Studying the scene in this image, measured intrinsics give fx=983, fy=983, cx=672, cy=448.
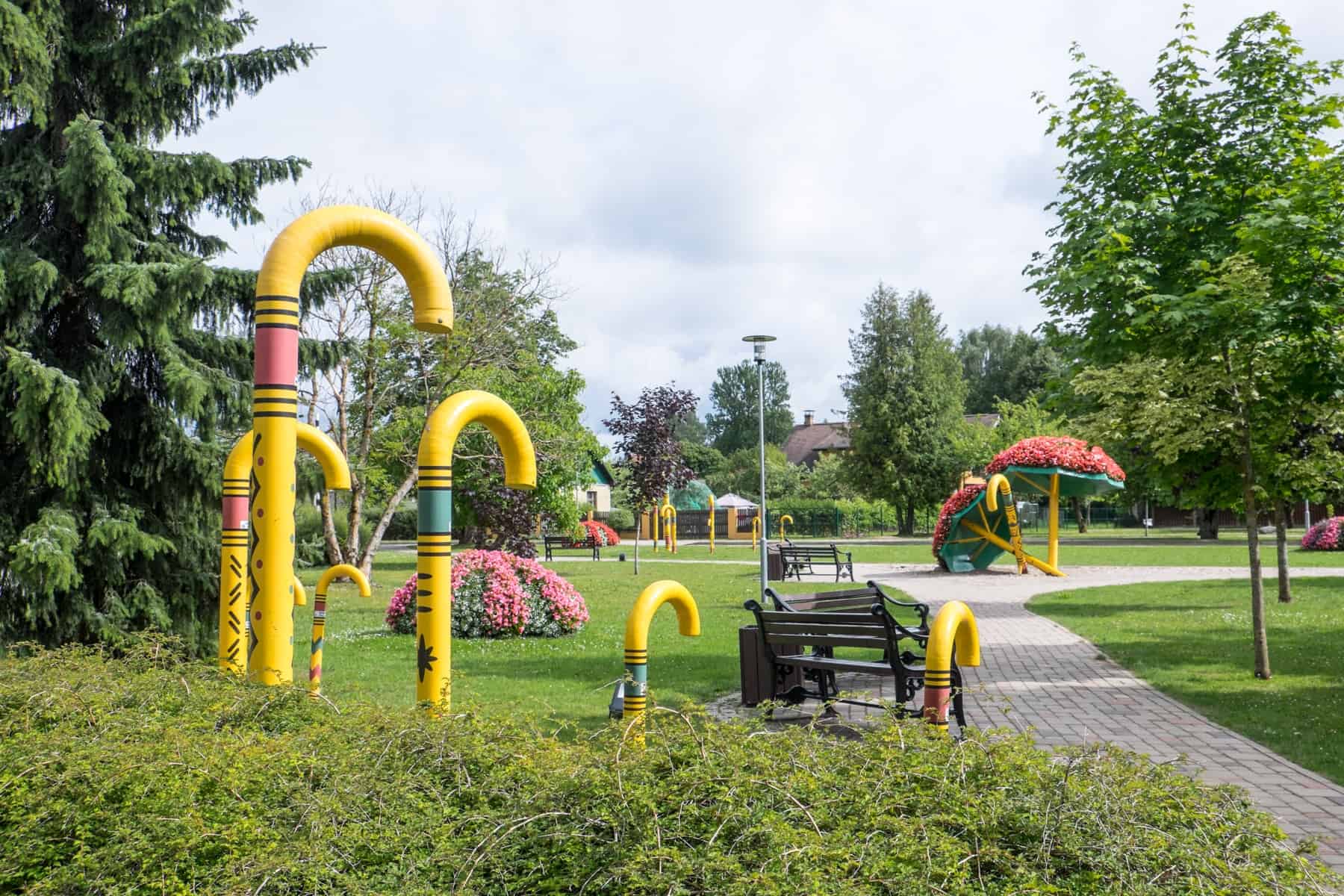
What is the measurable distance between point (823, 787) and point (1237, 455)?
8.98 m

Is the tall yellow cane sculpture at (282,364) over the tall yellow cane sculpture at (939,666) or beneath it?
over

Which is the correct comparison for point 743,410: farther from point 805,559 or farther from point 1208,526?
point 805,559

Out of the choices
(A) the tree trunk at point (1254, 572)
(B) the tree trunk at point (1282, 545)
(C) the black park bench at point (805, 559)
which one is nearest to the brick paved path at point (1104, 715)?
(A) the tree trunk at point (1254, 572)

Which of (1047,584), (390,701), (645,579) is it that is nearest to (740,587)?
(645,579)

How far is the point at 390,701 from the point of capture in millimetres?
8227

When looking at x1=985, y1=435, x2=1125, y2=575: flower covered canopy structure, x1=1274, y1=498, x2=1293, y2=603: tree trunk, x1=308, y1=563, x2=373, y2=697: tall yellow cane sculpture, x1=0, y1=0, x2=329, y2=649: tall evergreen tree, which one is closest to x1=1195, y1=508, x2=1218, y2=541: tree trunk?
x1=985, y1=435, x2=1125, y2=575: flower covered canopy structure

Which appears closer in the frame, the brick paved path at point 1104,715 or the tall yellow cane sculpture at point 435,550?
the tall yellow cane sculpture at point 435,550

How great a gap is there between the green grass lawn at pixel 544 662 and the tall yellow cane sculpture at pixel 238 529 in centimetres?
66

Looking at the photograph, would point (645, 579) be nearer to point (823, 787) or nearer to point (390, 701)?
point (390, 701)

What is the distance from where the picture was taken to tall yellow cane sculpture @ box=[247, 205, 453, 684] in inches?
191

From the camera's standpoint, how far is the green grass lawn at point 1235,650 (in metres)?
7.58

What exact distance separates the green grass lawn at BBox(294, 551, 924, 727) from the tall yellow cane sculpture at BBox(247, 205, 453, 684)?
0.62 meters

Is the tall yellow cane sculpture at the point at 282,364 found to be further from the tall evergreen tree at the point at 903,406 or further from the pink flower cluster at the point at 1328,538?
the tall evergreen tree at the point at 903,406

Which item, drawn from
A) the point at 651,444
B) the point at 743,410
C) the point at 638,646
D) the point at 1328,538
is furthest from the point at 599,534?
the point at 743,410
